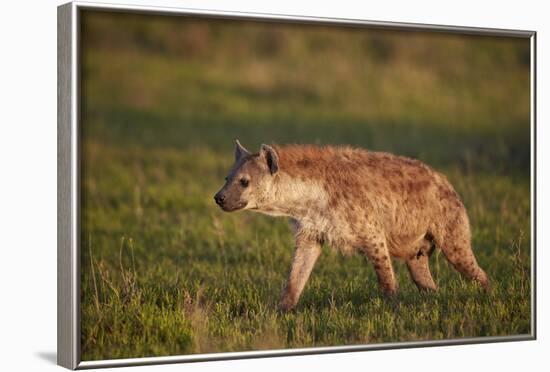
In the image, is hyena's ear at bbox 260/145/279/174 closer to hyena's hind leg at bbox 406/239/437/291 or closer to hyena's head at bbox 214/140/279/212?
hyena's head at bbox 214/140/279/212

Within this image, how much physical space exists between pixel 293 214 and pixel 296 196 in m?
0.13

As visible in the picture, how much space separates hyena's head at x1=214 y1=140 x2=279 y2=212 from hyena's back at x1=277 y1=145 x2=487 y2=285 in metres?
0.12

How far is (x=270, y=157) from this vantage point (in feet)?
25.4

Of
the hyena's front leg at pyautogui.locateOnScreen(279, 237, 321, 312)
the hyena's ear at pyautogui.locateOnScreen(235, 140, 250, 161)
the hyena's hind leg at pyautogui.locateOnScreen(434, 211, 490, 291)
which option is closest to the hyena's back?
the hyena's hind leg at pyautogui.locateOnScreen(434, 211, 490, 291)

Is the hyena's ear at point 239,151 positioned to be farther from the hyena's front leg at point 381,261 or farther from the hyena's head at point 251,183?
the hyena's front leg at point 381,261

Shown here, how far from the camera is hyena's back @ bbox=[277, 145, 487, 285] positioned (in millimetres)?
7746

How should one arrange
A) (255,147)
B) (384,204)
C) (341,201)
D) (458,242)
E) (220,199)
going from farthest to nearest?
(255,147), (458,242), (384,204), (341,201), (220,199)

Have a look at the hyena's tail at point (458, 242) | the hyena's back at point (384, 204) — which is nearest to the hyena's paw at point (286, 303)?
the hyena's back at point (384, 204)

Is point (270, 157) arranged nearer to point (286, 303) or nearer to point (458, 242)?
point (286, 303)

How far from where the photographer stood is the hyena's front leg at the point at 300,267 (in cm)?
776

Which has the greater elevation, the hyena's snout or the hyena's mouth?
the hyena's snout

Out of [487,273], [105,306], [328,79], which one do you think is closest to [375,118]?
[328,79]

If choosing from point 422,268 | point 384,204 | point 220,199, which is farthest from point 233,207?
point 422,268

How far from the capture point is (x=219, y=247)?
995cm
